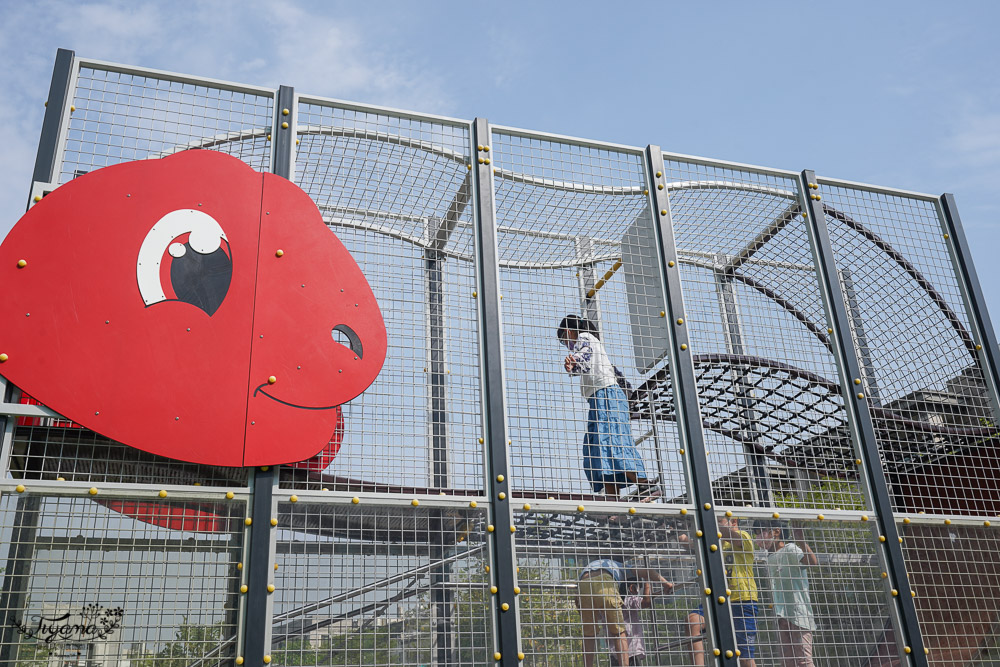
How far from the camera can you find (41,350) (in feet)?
10.6

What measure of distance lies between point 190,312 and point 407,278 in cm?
110

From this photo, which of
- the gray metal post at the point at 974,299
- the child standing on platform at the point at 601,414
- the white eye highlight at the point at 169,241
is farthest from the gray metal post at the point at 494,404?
the gray metal post at the point at 974,299

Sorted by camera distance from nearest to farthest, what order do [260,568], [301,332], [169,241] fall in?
[260,568]
[169,241]
[301,332]

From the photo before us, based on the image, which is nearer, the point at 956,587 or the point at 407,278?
the point at 407,278

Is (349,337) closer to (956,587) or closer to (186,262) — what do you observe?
(186,262)

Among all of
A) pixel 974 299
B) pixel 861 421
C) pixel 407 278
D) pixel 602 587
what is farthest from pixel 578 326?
pixel 974 299

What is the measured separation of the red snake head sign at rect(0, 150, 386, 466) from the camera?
3.25 meters

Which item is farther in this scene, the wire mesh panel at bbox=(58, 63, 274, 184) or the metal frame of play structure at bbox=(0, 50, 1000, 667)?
the wire mesh panel at bbox=(58, 63, 274, 184)

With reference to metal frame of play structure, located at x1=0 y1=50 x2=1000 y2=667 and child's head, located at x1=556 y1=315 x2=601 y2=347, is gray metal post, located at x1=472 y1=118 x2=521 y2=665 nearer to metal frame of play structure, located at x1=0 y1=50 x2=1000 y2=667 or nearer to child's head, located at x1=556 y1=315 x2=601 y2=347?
metal frame of play structure, located at x1=0 y1=50 x2=1000 y2=667

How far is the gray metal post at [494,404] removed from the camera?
11.6ft

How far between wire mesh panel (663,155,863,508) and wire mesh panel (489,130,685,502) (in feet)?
0.90

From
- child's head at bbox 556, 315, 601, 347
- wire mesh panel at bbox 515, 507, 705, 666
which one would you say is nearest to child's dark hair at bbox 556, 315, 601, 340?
child's head at bbox 556, 315, 601, 347

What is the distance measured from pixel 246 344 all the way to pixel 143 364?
1.43 ft

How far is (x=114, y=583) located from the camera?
3.11m
